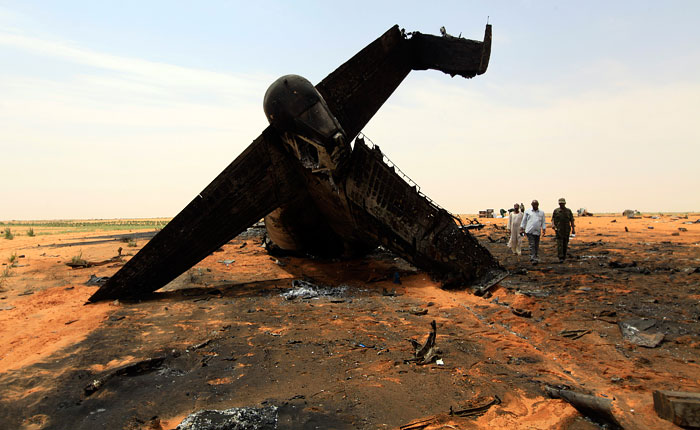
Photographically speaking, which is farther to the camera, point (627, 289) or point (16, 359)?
point (627, 289)

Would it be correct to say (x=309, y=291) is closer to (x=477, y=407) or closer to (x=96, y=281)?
(x=477, y=407)

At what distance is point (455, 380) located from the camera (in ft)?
14.1

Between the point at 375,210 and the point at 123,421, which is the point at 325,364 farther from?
the point at 375,210

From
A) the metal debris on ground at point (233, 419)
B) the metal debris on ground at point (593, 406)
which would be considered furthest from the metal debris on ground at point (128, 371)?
the metal debris on ground at point (593, 406)

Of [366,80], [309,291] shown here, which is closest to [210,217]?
[309,291]

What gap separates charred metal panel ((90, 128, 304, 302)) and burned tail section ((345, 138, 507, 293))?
5.60ft

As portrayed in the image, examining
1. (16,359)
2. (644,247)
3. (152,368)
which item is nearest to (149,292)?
(16,359)

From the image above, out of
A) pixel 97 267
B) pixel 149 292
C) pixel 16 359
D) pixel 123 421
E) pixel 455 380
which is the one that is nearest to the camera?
pixel 123 421

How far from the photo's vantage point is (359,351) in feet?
17.3

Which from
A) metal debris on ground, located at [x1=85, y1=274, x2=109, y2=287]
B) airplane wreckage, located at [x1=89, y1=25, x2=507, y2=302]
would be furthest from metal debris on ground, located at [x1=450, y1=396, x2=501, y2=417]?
metal debris on ground, located at [x1=85, y1=274, x2=109, y2=287]

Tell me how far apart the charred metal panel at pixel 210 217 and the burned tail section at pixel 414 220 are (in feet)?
5.60

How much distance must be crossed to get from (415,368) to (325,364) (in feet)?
3.59

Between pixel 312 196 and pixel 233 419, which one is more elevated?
pixel 312 196

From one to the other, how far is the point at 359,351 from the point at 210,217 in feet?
18.1
